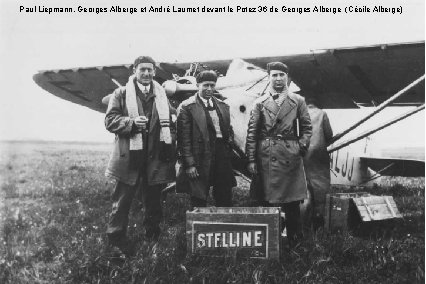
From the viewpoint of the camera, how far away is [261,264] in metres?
2.87

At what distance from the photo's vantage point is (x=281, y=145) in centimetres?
349

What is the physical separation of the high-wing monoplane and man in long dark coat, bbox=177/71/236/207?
73cm

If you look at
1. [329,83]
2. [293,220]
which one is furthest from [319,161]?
[329,83]

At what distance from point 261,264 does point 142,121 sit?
1410 millimetres

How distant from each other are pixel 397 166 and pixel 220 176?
15.3ft

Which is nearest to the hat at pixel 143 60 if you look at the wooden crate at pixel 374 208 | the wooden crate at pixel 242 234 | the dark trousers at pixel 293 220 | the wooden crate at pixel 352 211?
the wooden crate at pixel 242 234

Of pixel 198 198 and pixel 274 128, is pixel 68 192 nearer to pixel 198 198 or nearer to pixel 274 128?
pixel 198 198

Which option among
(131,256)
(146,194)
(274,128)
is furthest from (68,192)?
(274,128)

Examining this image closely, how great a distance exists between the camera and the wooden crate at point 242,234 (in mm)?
2957

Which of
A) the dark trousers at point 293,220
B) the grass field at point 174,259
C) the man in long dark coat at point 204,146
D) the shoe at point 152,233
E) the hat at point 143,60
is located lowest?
the grass field at point 174,259

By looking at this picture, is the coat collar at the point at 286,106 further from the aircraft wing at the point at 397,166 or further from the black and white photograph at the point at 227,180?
the aircraft wing at the point at 397,166

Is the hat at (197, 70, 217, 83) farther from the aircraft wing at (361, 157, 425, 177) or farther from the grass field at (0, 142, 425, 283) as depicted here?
the aircraft wing at (361, 157, 425, 177)

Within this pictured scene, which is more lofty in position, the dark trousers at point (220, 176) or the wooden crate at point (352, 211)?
the dark trousers at point (220, 176)

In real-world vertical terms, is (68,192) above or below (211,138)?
below
